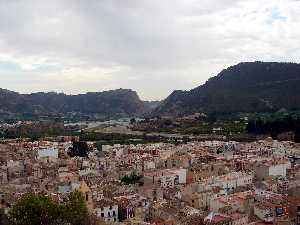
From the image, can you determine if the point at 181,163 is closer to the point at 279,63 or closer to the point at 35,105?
the point at 279,63

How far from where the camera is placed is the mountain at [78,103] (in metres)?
146

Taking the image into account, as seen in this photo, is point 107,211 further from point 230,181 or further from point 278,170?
point 278,170

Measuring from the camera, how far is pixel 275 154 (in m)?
39.4

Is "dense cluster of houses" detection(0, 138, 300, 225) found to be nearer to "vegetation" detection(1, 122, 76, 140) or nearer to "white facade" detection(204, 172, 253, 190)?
Answer: "white facade" detection(204, 172, 253, 190)

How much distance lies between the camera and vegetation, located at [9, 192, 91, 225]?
1958cm

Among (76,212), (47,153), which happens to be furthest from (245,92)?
(76,212)

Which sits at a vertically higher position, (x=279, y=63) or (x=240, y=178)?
(x=279, y=63)

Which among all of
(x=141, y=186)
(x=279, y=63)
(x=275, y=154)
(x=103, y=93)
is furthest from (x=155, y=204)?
(x=103, y=93)

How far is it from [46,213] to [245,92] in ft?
316

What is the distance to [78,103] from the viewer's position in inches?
6934

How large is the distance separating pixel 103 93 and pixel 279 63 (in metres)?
70.0

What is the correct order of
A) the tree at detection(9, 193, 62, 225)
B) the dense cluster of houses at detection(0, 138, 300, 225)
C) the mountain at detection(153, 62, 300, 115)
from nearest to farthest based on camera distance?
the tree at detection(9, 193, 62, 225)
the dense cluster of houses at detection(0, 138, 300, 225)
the mountain at detection(153, 62, 300, 115)

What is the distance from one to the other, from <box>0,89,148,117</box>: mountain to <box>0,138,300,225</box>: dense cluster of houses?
328 ft

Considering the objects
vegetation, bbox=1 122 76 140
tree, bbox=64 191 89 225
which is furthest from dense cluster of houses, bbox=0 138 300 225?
vegetation, bbox=1 122 76 140
